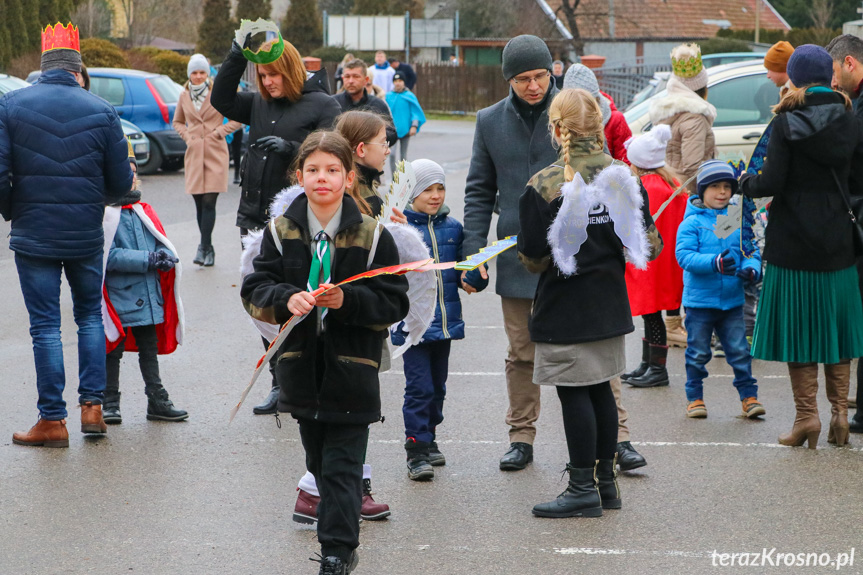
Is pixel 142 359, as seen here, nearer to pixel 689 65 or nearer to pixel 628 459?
pixel 628 459

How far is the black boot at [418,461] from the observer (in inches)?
215

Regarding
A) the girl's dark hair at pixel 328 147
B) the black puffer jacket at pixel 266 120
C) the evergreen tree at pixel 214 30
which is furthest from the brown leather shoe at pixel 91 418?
the evergreen tree at pixel 214 30

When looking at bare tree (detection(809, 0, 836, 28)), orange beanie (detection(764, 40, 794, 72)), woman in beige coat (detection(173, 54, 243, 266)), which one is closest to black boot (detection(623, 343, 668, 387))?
orange beanie (detection(764, 40, 794, 72))

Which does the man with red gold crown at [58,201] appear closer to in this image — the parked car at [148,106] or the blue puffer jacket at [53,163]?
the blue puffer jacket at [53,163]

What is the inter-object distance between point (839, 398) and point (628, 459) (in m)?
1.30

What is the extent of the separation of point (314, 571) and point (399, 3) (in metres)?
65.0

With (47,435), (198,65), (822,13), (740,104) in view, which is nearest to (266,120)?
(47,435)

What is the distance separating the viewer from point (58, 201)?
5852 mm

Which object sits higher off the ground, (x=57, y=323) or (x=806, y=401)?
(x=57, y=323)

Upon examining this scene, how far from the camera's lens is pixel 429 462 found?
220 inches

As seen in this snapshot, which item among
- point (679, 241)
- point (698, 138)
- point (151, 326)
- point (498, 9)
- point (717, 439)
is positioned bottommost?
point (717, 439)

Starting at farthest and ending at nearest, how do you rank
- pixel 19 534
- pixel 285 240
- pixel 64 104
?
pixel 64 104, pixel 19 534, pixel 285 240

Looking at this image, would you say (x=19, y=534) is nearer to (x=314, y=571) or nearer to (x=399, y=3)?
(x=314, y=571)

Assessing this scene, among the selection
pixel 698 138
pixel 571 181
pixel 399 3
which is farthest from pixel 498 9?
pixel 571 181
